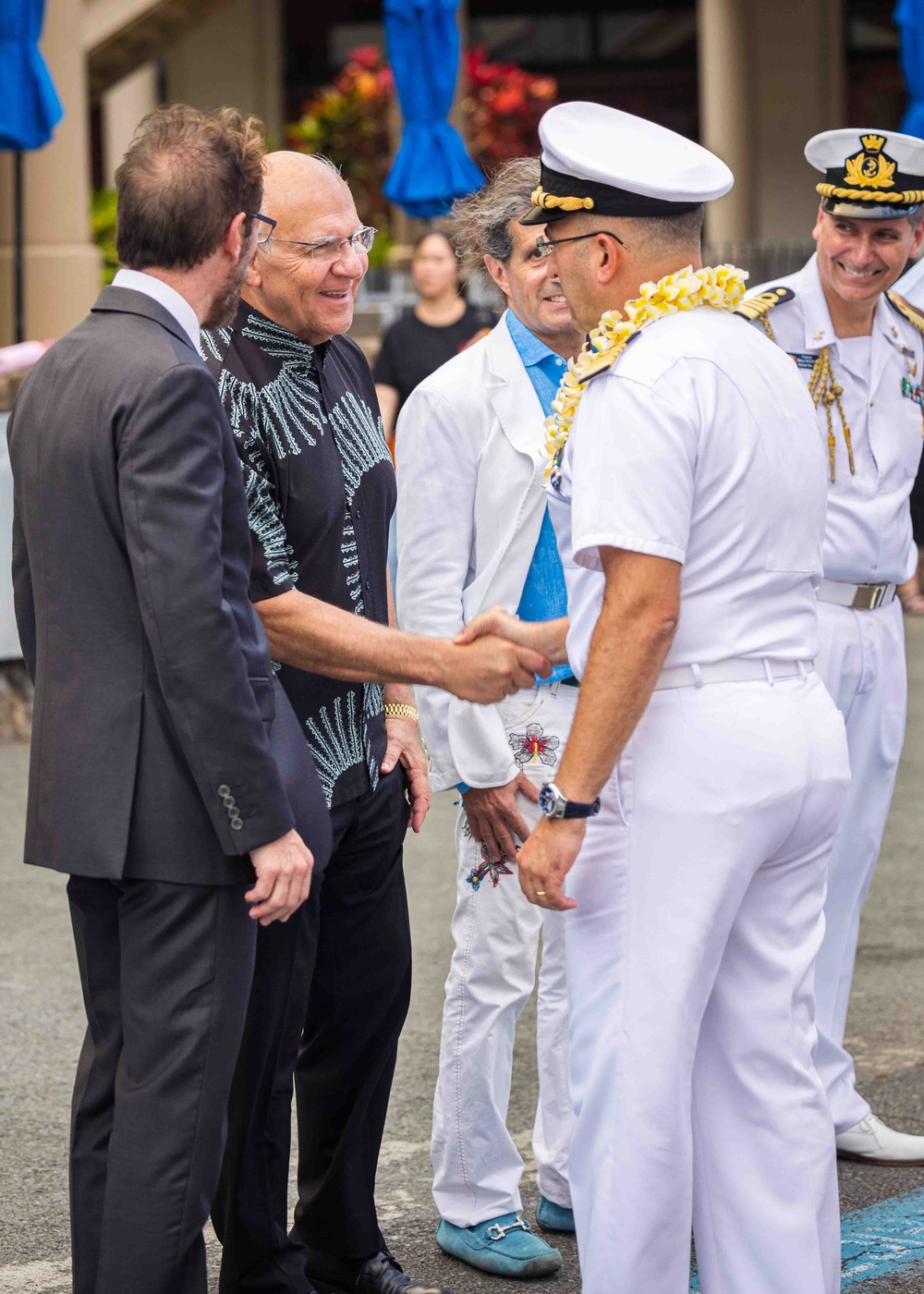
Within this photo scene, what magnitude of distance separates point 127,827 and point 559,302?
1.58m

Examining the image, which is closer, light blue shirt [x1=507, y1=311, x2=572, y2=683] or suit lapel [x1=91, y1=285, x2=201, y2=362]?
suit lapel [x1=91, y1=285, x2=201, y2=362]

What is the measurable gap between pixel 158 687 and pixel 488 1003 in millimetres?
1321

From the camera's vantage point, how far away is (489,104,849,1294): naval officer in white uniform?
103 inches

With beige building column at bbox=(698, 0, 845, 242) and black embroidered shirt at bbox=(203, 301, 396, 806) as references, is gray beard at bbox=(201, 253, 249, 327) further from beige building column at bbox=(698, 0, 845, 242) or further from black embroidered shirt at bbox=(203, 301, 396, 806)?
beige building column at bbox=(698, 0, 845, 242)

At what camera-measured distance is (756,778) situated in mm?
2652

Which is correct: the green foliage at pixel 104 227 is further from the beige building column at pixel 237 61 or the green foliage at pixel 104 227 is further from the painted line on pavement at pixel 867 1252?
the painted line on pavement at pixel 867 1252

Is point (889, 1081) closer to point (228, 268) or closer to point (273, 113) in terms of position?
point (228, 268)

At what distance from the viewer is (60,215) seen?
12016 mm

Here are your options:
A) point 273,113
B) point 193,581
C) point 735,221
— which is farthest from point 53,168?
point 273,113

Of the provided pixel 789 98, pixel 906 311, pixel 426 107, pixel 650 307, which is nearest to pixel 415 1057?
pixel 906 311

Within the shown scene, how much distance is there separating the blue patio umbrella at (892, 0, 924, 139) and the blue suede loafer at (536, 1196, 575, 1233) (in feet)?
28.3

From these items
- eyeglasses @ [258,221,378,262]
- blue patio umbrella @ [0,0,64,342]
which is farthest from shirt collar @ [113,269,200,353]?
blue patio umbrella @ [0,0,64,342]

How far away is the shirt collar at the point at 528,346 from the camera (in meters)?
3.64

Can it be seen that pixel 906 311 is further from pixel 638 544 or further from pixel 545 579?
pixel 638 544
